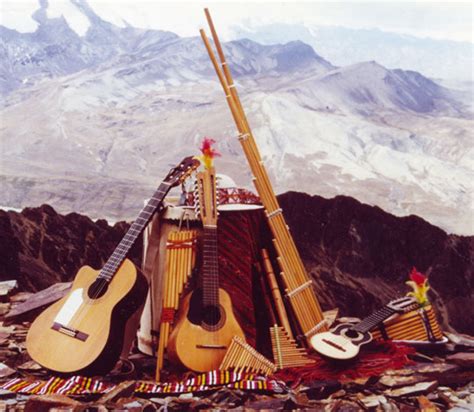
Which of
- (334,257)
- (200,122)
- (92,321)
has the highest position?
(200,122)

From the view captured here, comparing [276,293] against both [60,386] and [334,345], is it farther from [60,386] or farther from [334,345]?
[60,386]

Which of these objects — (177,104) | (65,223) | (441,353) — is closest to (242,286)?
(441,353)

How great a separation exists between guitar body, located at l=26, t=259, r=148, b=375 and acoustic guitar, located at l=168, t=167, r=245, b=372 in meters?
0.26

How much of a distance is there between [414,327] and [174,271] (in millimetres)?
1348

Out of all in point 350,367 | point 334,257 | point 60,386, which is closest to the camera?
point 60,386

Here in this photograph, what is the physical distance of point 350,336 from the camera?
3367 mm

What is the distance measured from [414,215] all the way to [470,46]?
54.2 inches

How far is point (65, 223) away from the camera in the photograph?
13.9 ft

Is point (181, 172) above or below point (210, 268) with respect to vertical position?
above

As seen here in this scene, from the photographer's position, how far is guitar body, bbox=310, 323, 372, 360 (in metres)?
3.19

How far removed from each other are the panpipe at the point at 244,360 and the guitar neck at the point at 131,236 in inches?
28.0

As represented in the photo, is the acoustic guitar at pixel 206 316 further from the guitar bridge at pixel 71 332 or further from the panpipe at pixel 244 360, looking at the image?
the guitar bridge at pixel 71 332

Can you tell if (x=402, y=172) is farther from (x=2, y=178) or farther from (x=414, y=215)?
(x=2, y=178)

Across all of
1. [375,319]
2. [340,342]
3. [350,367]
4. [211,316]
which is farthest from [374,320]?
[211,316]
